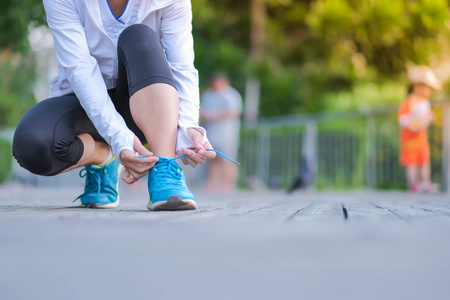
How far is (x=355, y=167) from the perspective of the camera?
7879 mm

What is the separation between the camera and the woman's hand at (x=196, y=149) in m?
1.92

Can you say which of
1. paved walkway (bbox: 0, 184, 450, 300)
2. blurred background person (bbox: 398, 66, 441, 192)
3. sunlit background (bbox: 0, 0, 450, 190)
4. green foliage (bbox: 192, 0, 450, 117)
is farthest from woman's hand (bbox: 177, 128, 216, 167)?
green foliage (bbox: 192, 0, 450, 117)

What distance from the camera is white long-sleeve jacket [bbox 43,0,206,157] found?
78.0 inches

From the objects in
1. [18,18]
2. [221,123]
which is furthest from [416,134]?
[18,18]

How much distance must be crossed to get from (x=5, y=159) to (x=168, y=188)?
9756 mm

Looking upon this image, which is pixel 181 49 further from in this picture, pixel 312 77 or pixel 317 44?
pixel 317 44

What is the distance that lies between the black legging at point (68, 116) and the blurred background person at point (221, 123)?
5.60 m

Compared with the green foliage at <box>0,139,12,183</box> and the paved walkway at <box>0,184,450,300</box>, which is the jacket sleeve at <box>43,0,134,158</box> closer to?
the paved walkway at <box>0,184,450,300</box>

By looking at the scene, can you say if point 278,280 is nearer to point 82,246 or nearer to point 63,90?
point 82,246

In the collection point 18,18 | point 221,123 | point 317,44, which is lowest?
point 221,123

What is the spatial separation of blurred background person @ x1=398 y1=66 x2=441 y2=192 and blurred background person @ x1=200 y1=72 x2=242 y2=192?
230 cm

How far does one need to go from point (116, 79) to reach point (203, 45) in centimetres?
1049

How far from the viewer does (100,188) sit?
7.71 ft

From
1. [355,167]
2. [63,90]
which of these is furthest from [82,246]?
[355,167]
